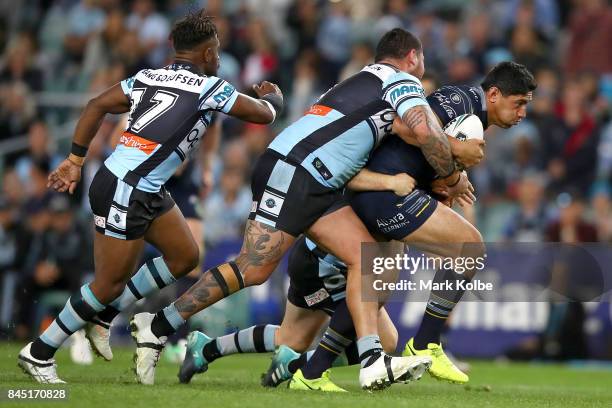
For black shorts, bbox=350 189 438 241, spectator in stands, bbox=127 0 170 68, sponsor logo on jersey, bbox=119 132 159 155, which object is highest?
spectator in stands, bbox=127 0 170 68

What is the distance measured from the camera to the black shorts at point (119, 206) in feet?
27.0

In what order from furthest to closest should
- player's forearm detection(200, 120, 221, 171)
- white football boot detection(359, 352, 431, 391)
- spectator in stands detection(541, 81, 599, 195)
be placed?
1. spectator in stands detection(541, 81, 599, 195)
2. player's forearm detection(200, 120, 221, 171)
3. white football boot detection(359, 352, 431, 391)

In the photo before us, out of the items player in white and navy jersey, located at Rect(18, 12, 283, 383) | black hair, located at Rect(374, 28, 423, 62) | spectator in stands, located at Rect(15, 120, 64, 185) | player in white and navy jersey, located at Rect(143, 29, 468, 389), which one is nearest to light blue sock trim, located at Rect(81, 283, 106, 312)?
player in white and navy jersey, located at Rect(18, 12, 283, 383)

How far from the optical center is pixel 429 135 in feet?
25.7

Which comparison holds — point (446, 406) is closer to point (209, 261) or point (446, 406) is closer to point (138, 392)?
point (138, 392)

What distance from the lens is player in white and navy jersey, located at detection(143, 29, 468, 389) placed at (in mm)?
8055

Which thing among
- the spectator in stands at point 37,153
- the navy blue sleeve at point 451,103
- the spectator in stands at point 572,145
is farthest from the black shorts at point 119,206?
the spectator in stands at point 37,153

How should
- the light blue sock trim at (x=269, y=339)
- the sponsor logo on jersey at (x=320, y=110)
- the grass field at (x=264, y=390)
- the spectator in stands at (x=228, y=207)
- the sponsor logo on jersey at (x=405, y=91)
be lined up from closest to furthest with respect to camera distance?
1. the grass field at (x=264, y=390)
2. the sponsor logo on jersey at (x=405, y=91)
3. the sponsor logo on jersey at (x=320, y=110)
4. the light blue sock trim at (x=269, y=339)
5. the spectator in stands at (x=228, y=207)

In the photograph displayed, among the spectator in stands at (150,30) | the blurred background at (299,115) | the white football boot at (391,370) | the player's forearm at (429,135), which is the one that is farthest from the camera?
the spectator in stands at (150,30)

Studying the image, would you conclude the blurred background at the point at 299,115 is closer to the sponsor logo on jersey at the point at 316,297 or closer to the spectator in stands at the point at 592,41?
the spectator in stands at the point at 592,41

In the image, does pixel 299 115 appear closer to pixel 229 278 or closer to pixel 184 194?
pixel 184 194

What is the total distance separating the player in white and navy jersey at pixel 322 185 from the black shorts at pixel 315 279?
0.54 metres

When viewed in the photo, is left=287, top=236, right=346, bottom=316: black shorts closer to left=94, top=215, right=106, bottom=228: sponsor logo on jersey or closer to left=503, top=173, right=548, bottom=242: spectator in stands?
left=94, top=215, right=106, bottom=228: sponsor logo on jersey

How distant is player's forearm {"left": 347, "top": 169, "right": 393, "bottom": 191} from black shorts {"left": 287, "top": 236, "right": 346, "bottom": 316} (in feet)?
2.31
